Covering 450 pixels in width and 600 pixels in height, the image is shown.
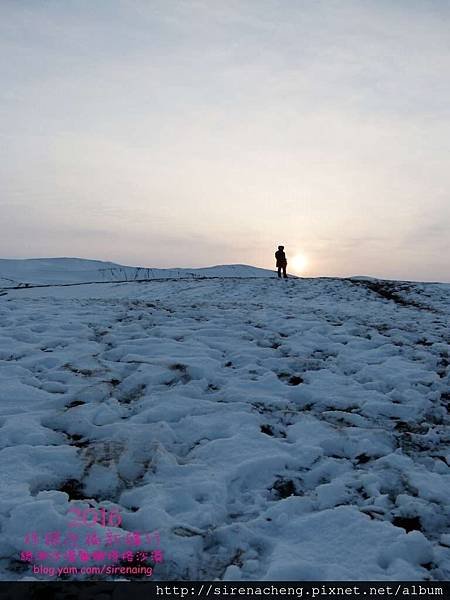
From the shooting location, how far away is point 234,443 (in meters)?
4.92

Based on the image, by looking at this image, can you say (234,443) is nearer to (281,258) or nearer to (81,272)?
(281,258)

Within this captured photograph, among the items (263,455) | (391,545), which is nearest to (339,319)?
Answer: (263,455)

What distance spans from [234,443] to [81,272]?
2115 inches

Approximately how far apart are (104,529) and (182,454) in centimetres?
134

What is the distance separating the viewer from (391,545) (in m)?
3.44

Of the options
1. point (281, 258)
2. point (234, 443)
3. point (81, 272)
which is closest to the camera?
point (234, 443)

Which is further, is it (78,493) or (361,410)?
(361,410)

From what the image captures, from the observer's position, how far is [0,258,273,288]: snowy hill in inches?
1978

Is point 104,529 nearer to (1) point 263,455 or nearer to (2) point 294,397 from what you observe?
(1) point 263,455

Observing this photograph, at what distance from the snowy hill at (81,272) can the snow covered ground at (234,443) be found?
36656mm

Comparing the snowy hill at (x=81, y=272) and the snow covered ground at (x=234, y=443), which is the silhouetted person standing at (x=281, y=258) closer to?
the snow covered ground at (x=234, y=443)

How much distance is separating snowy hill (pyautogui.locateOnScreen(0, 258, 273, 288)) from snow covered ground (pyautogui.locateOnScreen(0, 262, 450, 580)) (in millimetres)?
36656

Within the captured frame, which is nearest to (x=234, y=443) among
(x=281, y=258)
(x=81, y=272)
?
(x=281, y=258)

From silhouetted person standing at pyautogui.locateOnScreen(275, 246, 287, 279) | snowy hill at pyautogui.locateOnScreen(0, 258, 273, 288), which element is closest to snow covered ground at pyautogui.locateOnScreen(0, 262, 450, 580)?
silhouetted person standing at pyautogui.locateOnScreen(275, 246, 287, 279)
